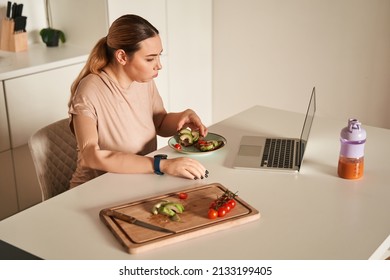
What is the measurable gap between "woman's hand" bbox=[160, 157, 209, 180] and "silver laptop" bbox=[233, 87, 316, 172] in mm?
154

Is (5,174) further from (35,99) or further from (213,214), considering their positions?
(213,214)

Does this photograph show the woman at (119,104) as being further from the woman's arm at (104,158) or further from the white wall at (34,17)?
the white wall at (34,17)

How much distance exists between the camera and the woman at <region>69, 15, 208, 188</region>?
77.7 inches

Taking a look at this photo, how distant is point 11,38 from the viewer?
131 inches

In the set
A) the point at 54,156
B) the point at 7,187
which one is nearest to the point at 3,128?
the point at 7,187

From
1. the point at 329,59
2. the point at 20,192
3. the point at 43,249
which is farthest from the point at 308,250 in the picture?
the point at 329,59

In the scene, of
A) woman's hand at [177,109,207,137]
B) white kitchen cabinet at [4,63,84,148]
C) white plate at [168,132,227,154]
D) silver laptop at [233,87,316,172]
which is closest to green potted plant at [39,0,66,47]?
white kitchen cabinet at [4,63,84,148]

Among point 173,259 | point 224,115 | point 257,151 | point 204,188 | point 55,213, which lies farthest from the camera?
point 224,115

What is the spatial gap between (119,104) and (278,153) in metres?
0.62

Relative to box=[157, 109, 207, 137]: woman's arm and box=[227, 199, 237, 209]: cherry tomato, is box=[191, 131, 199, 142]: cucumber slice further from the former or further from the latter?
box=[227, 199, 237, 209]: cherry tomato

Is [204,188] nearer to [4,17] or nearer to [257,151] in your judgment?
[257,151]

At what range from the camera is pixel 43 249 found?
1.48 metres

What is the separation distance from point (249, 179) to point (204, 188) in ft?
0.56

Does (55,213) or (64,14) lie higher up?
(64,14)
